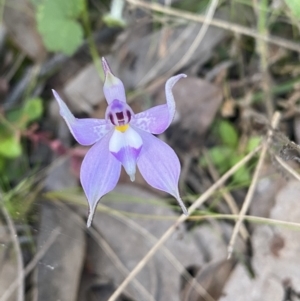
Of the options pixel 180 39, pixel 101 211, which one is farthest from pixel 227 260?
pixel 180 39

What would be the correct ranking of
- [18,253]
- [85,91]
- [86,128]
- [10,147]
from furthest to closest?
[85,91] < [10,147] < [18,253] < [86,128]

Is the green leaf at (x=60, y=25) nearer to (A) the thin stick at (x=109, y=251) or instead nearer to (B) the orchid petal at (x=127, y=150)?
(A) the thin stick at (x=109, y=251)

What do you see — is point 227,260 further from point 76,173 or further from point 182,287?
point 76,173

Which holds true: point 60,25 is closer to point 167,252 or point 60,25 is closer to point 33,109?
point 33,109

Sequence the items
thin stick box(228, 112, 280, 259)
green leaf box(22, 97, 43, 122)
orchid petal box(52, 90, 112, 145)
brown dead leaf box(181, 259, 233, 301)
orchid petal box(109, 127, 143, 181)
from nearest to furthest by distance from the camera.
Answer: orchid petal box(52, 90, 112, 145) → orchid petal box(109, 127, 143, 181) → thin stick box(228, 112, 280, 259) → brown dead leaf box(181, 259, 233, 301) → green leaf box(22, 97, 43, 122)

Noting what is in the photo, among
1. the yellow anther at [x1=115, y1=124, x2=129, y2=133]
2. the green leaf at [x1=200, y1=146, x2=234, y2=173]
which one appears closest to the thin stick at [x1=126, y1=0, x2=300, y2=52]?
the green leaf at [x1=200, y1=146, x2=234, y2=173]

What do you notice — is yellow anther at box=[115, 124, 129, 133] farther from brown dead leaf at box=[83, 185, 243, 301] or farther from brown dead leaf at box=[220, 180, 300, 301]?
brown dead leaf at box=[220, 180, 300, 301]

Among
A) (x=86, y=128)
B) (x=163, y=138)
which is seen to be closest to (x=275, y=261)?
(x=163, y=138)
